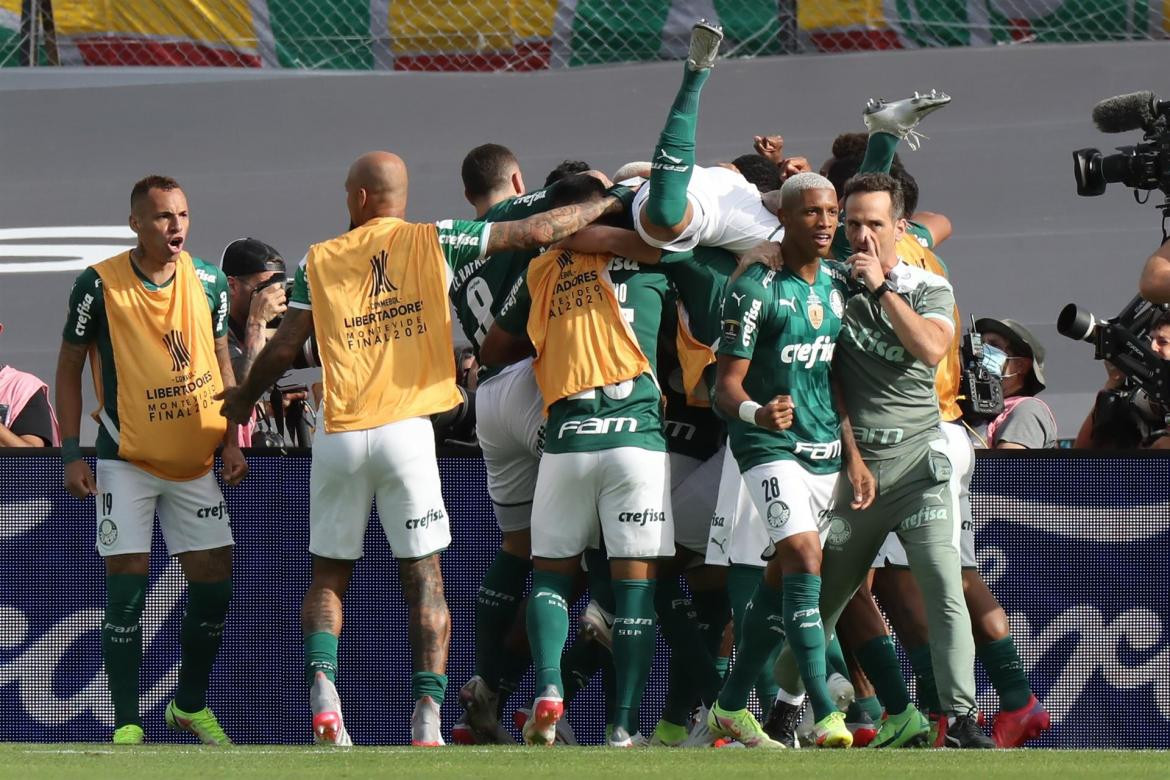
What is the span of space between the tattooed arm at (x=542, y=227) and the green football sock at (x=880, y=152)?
0.98m

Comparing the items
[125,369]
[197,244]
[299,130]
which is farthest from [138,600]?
[299,130]

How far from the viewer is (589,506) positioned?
20.0 ft

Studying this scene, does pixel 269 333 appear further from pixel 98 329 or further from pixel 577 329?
pixel 577 329

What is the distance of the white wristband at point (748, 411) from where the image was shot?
5.62m

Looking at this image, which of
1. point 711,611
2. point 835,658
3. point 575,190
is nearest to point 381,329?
point 575,190

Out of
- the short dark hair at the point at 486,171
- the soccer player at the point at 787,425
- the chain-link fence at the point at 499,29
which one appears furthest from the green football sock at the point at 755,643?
the chain-link fence at the point at 499,29

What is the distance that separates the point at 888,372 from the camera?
5.93 m

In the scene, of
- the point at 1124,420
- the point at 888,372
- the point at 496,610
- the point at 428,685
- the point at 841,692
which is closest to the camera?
the point at 888,372

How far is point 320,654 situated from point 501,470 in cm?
102

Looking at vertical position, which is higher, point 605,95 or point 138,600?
point 605,95

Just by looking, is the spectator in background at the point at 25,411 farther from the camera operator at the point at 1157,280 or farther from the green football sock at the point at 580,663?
the camera operator at the point at 1157,280

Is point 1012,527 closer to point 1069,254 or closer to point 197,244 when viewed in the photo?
point 1069,254

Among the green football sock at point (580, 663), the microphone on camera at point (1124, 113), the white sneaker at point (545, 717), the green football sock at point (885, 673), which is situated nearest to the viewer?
the microphone on camera at point (1124, 113)

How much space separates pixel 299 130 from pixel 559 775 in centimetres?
781
